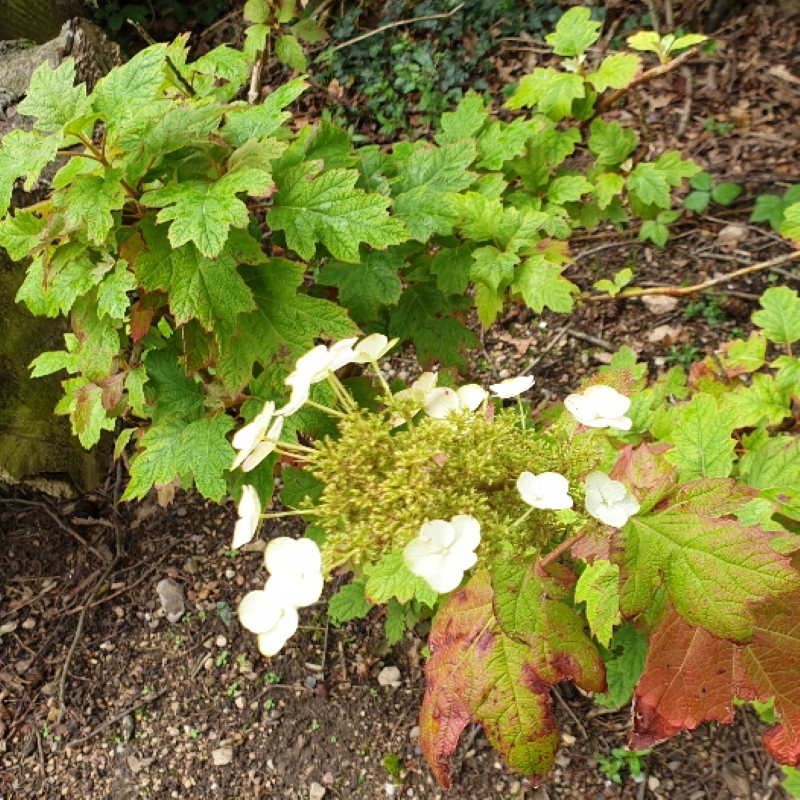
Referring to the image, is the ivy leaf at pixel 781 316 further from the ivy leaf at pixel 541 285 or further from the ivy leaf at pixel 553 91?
the ivy leaf at pixel 553 91

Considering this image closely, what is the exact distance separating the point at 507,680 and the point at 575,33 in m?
1.74

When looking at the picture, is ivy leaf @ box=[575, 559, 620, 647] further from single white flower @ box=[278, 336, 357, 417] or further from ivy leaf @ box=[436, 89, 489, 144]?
ivy leaf @ box=[436, 89, 489, 144]

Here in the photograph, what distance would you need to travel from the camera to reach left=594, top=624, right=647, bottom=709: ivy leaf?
1.86 m

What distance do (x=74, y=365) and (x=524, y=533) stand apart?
138cm

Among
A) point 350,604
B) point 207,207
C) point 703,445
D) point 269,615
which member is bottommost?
point 350,604

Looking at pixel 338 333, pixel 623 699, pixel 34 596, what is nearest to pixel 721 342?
pixel 623 699

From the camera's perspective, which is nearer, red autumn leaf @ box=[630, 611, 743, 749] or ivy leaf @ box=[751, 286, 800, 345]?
red autumn leaf @ box=[630, 611, 743, 749]

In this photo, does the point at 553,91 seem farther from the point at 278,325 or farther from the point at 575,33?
the point at 278,325

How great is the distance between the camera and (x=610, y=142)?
229 centimetres

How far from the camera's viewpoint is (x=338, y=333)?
60.7 inches

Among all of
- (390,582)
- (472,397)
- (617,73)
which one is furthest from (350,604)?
(617,73)

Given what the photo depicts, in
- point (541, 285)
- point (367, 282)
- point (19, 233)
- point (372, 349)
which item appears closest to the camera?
point (372, 349)

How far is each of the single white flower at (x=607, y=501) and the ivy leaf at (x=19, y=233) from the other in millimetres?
1203

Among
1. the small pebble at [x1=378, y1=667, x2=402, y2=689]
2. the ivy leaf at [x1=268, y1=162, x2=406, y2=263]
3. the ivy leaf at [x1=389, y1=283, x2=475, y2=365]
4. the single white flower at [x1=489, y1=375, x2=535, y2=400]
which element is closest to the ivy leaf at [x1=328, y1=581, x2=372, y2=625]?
the small pebble at [x1=378, y1=667, x2=402, y2=689]
